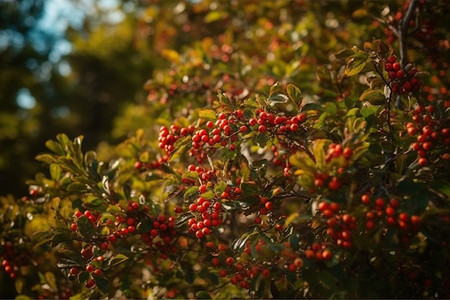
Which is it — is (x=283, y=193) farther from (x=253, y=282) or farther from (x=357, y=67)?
(x=357, y=67)

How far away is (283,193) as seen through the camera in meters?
2.09

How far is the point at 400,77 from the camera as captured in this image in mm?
2043

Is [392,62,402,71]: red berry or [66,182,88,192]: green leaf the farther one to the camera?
[66,182,88,192]: green leaf

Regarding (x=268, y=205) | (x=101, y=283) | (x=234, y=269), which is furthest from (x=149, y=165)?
(x=268, y=205)

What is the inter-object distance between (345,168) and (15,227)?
107 inches

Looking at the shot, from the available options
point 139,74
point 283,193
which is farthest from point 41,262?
point 139,74

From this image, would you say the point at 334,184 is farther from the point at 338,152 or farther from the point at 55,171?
the point at 55,171

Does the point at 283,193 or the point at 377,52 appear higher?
the point at 377,52

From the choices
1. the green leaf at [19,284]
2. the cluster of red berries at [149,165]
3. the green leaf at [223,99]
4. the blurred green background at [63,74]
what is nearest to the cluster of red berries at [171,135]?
the green leaf at [223,99]

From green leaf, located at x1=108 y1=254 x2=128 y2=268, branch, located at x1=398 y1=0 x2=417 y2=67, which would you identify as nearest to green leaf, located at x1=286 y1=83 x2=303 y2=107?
branch, located at x1=398 y1=0 x2=417 y2=67

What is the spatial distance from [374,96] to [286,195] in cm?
84

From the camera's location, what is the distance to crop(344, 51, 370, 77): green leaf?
2014 millimetres

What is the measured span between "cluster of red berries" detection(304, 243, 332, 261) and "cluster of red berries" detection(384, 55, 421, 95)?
3.48 feet

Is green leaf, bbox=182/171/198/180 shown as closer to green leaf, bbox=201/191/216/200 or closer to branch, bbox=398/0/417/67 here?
green leaf, bbox=201/191/216/200
